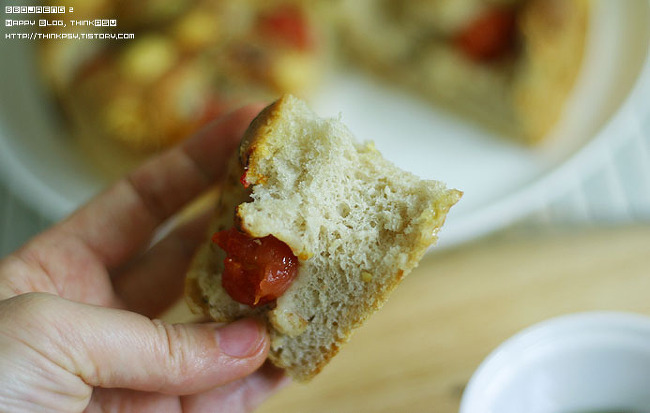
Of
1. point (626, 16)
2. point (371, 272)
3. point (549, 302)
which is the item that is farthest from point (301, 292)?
point (626, 16)

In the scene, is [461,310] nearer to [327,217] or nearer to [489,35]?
[327,217]

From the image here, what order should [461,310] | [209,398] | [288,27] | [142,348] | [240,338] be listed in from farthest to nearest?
[288,27] → [461,310] → [209,398] → [240,338] → [142,348]

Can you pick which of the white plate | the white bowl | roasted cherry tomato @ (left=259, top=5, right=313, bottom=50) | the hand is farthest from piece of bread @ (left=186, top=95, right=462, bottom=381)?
roasted cherry tomato @ (left=259, top=5, right=313, bottom=50)

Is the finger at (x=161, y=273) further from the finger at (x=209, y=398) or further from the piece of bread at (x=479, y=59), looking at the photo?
the piece of bread at (x=479, y=59)

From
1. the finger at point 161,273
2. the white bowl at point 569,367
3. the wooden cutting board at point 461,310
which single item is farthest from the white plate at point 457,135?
the white bowl at point 569,367

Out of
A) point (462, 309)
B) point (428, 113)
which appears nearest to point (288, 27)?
point (428, 113)

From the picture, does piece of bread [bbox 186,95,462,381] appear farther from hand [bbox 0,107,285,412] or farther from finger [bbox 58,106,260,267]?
finger [bbox 58,106,260,267]
